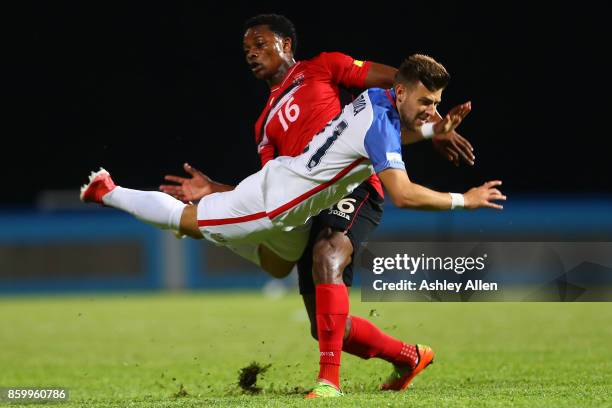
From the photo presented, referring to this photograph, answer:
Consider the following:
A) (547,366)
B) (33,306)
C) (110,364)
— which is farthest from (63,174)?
(547,366)

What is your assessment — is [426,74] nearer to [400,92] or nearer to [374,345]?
[400,92]

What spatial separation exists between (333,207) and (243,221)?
0.50 meters

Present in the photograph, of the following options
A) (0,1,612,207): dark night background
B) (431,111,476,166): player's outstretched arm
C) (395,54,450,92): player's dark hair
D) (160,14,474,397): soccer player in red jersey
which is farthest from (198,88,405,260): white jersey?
(0,1,612,207): dark night background

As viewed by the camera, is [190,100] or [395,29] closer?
[395,29]

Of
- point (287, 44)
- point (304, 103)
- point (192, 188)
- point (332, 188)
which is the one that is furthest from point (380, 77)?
point (192, 188)

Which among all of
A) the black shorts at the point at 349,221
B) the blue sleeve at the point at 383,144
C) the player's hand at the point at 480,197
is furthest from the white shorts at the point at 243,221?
the player's hand at the point at 480,197

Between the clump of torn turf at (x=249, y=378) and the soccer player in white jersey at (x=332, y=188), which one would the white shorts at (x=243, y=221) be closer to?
the soccer player in white jersey at (x=332, y=188)

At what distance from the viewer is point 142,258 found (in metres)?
16.0

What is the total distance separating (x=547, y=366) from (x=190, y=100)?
14870mm

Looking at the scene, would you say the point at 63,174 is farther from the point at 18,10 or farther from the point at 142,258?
the point at 142,258

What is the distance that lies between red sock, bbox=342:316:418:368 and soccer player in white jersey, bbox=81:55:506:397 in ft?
1.09

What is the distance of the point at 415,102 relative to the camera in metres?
4.60

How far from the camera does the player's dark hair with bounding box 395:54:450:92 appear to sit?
4562 mm

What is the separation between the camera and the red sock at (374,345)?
520cm
